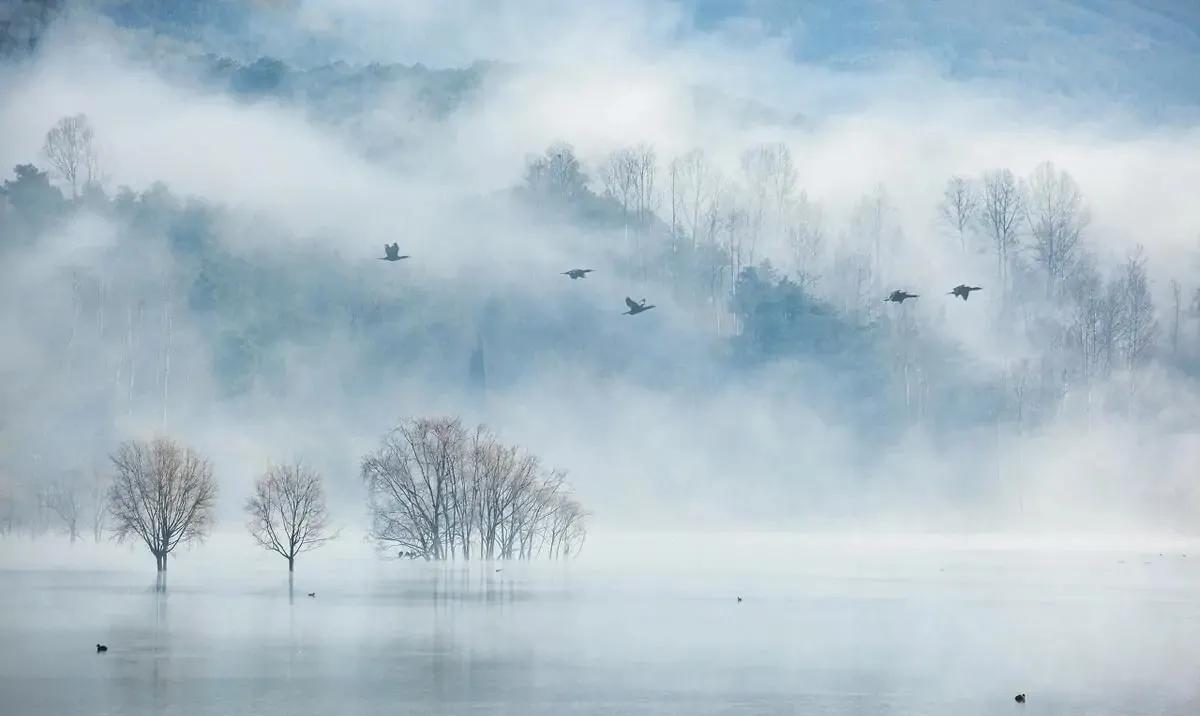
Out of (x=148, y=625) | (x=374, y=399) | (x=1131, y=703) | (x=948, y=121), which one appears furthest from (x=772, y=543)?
(x=1131, y=703)

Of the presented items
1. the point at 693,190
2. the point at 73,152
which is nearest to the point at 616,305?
the point at 693,190

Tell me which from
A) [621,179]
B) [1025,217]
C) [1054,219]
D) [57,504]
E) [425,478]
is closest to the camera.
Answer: [425,478]

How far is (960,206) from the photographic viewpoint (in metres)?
107

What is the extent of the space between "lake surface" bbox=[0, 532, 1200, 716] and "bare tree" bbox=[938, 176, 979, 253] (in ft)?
203

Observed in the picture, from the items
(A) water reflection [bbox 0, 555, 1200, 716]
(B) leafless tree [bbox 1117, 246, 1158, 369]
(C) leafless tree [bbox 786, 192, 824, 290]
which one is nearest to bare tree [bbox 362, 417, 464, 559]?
(A) water reflection [bbox 0, 555, 1200, 716]

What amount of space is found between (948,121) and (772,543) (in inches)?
1975

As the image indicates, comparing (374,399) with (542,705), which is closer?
(542,705)

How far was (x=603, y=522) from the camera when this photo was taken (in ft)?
305

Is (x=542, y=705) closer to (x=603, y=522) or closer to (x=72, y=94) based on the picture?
(x=603, y=522)

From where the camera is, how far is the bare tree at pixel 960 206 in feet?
350

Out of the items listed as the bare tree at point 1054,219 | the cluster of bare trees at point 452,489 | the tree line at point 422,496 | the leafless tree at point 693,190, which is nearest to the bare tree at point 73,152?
the leafless tree at point 693,190

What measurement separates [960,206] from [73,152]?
203 ft

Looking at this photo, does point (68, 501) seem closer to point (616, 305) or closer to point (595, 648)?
point (616, 305)

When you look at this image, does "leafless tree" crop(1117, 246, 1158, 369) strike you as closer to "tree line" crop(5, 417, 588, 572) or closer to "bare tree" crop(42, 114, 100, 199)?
"tree line" crop(5, 417, 588, 572)
